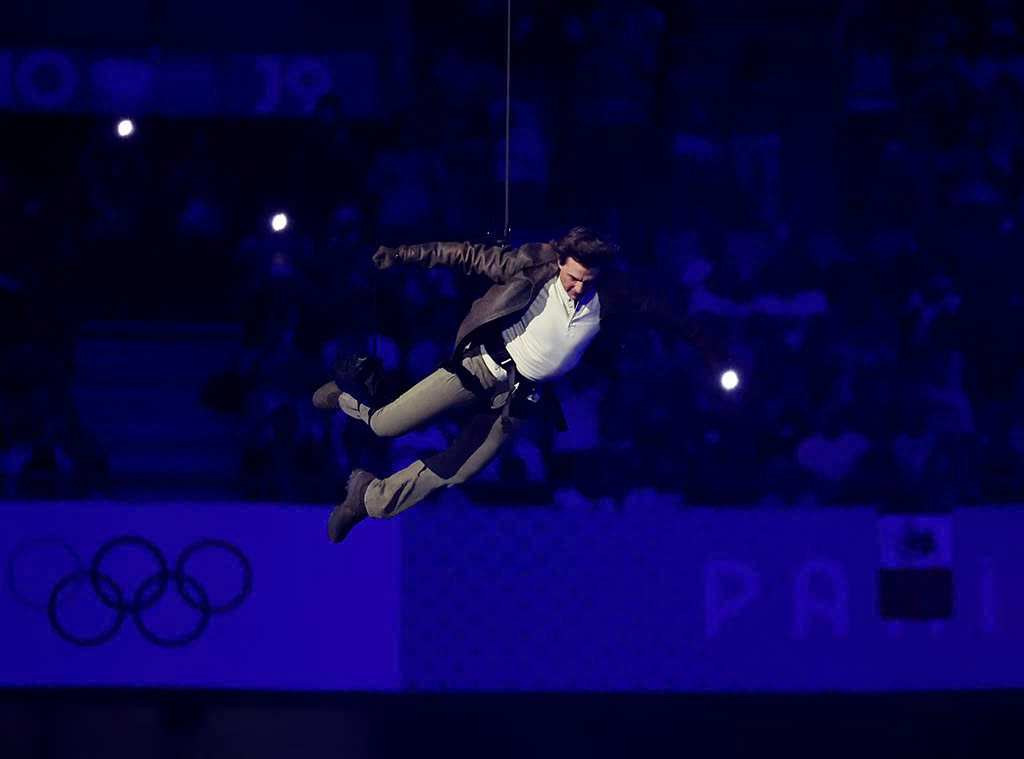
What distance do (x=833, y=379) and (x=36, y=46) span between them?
6.16 metres

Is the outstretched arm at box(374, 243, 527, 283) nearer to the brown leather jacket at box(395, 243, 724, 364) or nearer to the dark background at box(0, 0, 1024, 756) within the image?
the brown leather jacket at box(395, 243, 724, 364)

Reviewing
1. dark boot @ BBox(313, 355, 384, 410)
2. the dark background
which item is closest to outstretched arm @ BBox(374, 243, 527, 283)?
dark boot @ BBox(313, 355, 384, 410)

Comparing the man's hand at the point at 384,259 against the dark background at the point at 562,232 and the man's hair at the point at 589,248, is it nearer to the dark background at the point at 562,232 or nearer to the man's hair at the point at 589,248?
the man's hair at the point at 589,248

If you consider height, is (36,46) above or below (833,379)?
above

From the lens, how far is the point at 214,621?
7703 millimetres

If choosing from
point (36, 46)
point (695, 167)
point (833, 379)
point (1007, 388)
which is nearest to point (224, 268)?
point (36, 46)

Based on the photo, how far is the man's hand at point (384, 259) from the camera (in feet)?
15.4

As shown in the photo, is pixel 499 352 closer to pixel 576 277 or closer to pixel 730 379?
pixel 576 277

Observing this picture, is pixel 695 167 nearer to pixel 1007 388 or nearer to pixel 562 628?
pixel 1007 388

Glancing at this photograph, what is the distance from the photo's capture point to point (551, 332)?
4.82m

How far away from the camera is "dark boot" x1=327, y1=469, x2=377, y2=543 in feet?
18.2

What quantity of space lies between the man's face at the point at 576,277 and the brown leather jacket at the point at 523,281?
0.08 m

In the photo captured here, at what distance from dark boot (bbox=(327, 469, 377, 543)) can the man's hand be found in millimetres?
1235

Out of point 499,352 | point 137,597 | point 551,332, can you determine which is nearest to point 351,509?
point 499,352
